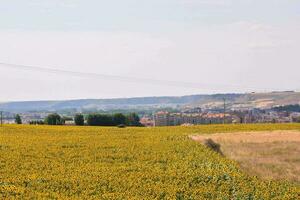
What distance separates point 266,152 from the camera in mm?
60812

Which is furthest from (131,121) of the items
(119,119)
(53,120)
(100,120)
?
(53,120)

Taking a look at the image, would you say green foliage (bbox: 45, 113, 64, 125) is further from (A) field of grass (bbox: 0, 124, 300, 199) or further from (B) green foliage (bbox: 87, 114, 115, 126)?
(A) field of grass (bbox: 0, 124, 300, 199)

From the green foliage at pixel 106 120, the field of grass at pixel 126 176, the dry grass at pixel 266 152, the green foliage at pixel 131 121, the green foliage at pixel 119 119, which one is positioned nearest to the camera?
the field of grass at pixel 126 176

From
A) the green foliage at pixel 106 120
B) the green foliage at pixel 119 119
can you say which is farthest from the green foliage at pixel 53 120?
the green foliage at pixel 119 119

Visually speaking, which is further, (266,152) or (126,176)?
(266,152)

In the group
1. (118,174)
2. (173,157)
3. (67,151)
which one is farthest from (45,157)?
(118,174)

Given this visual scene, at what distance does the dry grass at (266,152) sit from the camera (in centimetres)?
4585

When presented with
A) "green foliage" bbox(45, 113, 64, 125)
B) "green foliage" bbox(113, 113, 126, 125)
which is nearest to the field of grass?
"green foliage" bbox(113, 113, 126, 125)

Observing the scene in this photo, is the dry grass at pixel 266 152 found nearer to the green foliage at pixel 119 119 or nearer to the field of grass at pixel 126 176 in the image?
the field of grass at pixel 126 176

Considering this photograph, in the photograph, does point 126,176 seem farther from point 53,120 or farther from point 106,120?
point 53,120

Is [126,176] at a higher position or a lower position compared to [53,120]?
higher

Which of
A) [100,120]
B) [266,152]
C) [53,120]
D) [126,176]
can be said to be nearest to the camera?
[126,176]

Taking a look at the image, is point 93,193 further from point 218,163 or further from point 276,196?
point 218,163

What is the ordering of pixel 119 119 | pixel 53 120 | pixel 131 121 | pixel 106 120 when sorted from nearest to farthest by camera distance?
1. pixel 119 119
2. pixel 106 120
3. pixel 53 120
4. pixel 131 121
